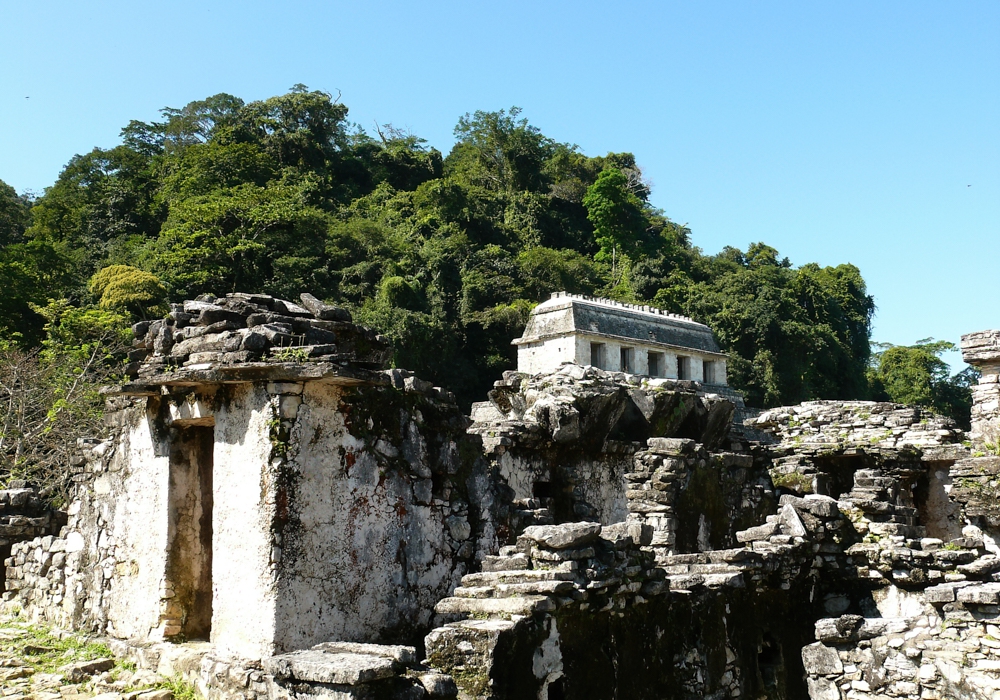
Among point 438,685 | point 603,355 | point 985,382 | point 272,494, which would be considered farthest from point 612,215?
point 438,685

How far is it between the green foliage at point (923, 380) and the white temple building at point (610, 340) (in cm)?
1466

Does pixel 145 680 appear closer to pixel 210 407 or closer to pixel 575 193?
pixel 210 407

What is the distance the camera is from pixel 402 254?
42.1 meters

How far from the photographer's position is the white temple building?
3247 centimetres

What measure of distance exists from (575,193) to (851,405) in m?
42.9

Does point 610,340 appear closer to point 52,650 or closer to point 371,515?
point 52,650

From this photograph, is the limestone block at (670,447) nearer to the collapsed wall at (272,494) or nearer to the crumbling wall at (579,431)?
the crumbling wall at (579,431)

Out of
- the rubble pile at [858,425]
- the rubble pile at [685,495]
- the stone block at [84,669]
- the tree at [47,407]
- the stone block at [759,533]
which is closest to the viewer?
the stone block at [84,669]

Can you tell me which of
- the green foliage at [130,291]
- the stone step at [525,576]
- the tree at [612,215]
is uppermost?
the tree at [612,215]

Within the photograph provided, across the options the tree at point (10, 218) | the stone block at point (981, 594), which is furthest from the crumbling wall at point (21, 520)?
the tree at point (10, 218)

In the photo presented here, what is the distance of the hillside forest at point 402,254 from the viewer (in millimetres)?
34469

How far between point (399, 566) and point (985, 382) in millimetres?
12018

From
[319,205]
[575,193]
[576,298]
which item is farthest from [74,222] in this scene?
[575,193]

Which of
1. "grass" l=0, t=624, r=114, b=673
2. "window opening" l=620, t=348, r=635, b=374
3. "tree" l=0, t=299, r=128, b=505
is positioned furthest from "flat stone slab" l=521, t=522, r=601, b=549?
"window opening" l=620, t=348, r=635, b=374
